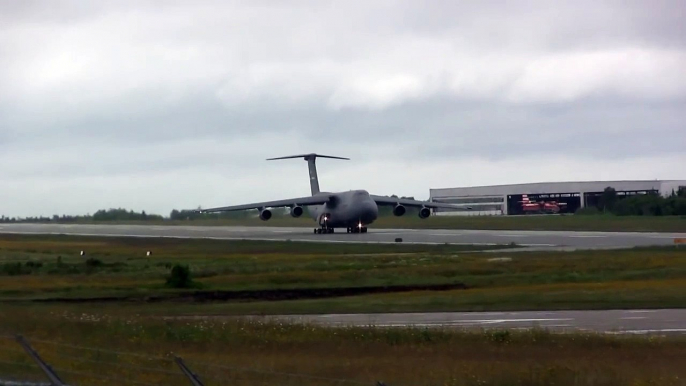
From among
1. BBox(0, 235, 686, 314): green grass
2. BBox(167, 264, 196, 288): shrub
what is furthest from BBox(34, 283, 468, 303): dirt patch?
BBox(167, 264, 196, 288): shrub

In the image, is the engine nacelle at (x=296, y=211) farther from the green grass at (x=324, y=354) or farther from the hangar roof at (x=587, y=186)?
the hangar roof at (x=587, y=186)

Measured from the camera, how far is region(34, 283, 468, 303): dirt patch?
31.1 meters

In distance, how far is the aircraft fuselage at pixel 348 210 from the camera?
73.9 m

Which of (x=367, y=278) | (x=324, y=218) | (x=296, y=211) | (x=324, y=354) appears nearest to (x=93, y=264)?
(x=367, y=278)

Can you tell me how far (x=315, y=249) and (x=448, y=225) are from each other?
45.5 m

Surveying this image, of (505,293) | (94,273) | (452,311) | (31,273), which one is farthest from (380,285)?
(31,273)

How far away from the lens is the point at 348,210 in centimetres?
7462

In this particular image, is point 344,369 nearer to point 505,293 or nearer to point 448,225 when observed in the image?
point 505,293

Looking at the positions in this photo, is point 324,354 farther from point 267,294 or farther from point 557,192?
point 557,192

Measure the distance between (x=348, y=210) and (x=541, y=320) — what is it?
51.1 metres

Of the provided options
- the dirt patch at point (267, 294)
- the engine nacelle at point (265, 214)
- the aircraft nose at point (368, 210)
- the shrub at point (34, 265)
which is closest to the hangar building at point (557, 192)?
the engine nacelle at point (265, 214)

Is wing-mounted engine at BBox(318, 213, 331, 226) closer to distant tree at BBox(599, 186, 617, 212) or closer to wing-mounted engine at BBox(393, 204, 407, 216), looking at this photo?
wing-mounted engine at BBox(393, 204, 407, 216)

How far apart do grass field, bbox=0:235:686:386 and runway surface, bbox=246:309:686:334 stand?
160 centimetres

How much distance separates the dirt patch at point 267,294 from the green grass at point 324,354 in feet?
28.5
